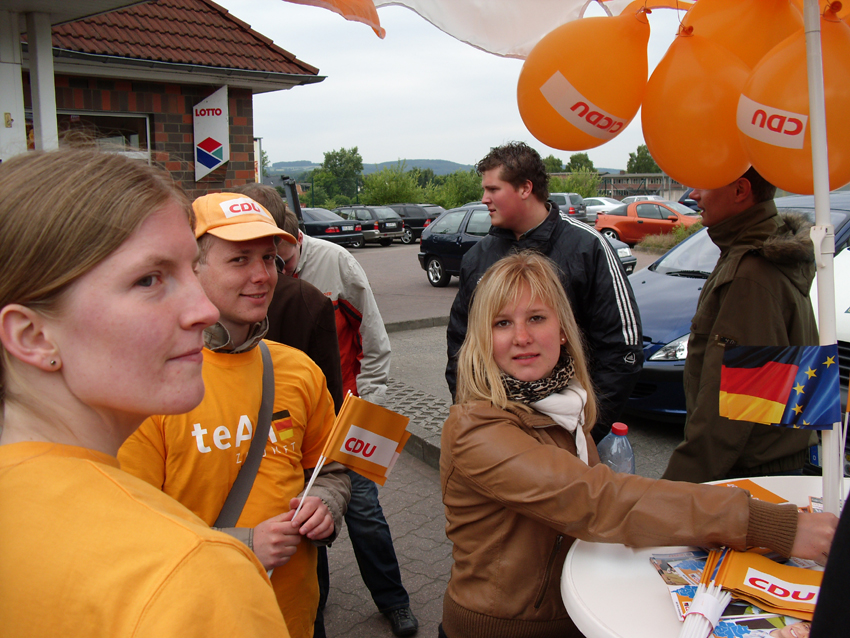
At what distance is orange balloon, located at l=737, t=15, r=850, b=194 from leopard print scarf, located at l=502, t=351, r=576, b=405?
3.13 feet

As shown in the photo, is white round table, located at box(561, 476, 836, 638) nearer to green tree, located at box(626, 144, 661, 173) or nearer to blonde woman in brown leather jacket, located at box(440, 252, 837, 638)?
blonde woman in brown leather jacket, located at box(440, 252, 837, 638)

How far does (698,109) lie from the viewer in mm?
2172

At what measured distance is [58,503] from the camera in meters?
0.73

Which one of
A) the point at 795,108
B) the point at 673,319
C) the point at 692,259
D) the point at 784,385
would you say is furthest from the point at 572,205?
the point at 784,385

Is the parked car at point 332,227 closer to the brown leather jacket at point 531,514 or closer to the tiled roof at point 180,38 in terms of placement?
the tiled roof at point 180,38

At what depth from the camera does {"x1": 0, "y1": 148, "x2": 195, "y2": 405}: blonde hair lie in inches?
31.5

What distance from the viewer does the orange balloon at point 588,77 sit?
228cm

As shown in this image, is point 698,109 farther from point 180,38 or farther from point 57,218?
point 180,38

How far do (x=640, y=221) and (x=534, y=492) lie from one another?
2399cm

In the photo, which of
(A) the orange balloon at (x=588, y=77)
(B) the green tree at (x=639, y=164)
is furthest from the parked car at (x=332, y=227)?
(B) the green tree at (x=639, y=164)

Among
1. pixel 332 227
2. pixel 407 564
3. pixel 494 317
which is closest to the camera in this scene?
pixel 494 317

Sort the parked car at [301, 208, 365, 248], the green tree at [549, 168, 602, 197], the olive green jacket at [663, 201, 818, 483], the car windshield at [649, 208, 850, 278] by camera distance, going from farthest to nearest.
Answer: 1. the green tree at [549, 168, 602, 197]
2. the parked car at [301, 208, 365, 248]
3. the car windshield at [649, 208, 850, 278]
4. the olive green jacket at [663, 201, 818, 483]

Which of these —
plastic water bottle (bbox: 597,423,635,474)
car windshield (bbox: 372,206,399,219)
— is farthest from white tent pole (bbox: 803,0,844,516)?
car windshield (bbox: 372,206,399,219)

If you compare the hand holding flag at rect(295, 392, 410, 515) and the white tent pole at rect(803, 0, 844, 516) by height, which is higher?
the white tent pole at rect(803, 0, 844, 516)
